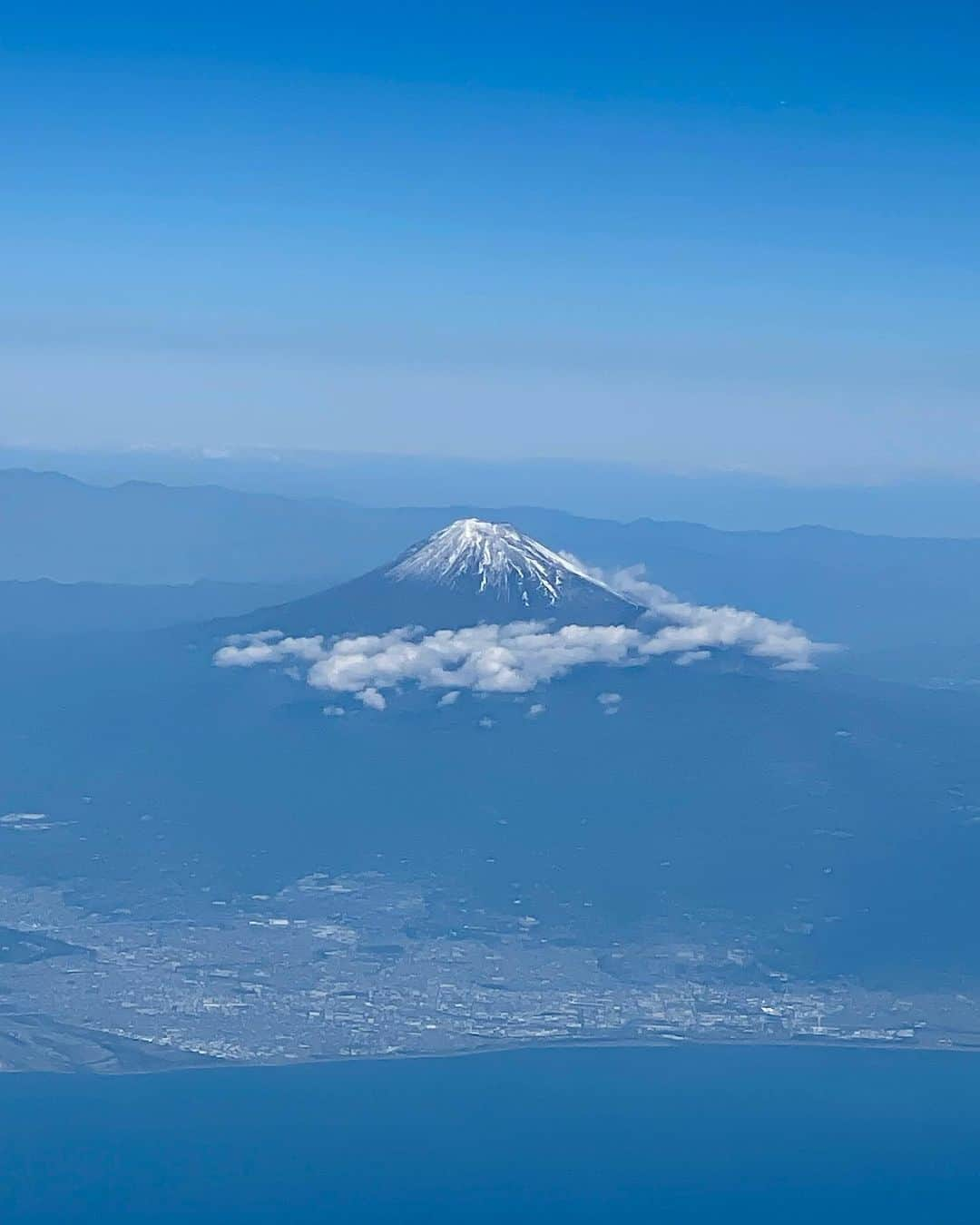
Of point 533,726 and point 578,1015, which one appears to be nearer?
point 578,1015

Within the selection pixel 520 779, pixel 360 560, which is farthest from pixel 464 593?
pixel 360 560

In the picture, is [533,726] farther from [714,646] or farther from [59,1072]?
[59,1072]

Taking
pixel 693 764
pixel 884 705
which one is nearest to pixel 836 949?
pixel 693 764

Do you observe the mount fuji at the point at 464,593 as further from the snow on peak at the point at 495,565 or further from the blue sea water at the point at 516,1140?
the blue sea water at the point at 516,1140

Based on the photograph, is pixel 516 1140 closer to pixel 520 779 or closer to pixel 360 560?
pixel 520 779

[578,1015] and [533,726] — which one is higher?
[533,726]

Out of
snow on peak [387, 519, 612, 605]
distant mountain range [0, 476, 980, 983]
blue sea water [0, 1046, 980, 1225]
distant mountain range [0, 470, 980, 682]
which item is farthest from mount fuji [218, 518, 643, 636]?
blue sea water [0, 1046, 980, 1225]

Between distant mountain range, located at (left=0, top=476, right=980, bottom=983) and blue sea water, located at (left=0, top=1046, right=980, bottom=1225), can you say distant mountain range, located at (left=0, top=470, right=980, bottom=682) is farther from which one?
blue sea water, located at (left=0, top=1046, right=980, bottom=1225)
